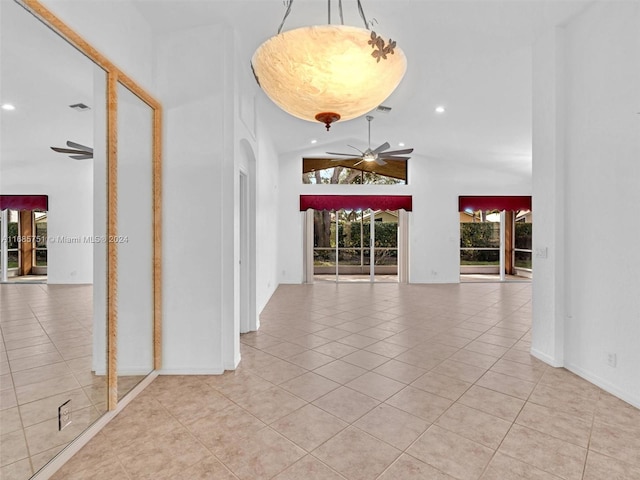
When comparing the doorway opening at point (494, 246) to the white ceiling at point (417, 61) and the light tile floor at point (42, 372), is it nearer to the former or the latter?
the white ceiling at point (417, 61)

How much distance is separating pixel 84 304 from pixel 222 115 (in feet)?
6.27

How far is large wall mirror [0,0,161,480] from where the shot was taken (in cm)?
166

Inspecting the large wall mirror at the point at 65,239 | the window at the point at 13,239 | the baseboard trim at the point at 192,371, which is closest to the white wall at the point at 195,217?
the baseboard trim at the point at 192,371

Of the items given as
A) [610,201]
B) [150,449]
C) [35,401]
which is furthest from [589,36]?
[35,401]

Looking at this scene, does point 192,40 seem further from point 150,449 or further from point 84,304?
point 150,449

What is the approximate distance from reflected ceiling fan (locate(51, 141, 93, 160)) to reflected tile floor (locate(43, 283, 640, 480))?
1815 millimetres

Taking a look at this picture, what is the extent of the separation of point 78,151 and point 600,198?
402cm

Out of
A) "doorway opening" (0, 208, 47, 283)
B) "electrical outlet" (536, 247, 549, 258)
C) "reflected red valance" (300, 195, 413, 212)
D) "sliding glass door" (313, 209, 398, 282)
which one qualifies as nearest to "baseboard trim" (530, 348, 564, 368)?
"electrical outlet" (536, 247, 549, 258)

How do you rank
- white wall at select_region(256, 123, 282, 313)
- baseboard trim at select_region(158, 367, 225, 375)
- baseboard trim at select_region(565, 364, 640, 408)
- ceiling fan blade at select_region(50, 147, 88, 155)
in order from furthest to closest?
white wall at select_region(256, 123, 282, 313) → baseboard trim at select_region(158, 367, 225, 375) → baseboard trim at select_region(565, 364, 640, 408) → ceiling fan blade at select_region(50, 147, 88, 155)

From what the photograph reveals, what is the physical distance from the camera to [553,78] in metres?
3.18

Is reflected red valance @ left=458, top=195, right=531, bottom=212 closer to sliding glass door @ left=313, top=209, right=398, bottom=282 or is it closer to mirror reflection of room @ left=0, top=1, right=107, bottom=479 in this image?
sliding glass door @ left=313, top=209, right=398, bottom=282

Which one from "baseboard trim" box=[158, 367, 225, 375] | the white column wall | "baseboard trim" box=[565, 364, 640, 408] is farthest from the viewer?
the white column wall

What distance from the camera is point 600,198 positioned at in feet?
9.18

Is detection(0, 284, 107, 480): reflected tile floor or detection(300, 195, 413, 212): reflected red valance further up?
detection(300, 195, 413, 212): reflected red valance
